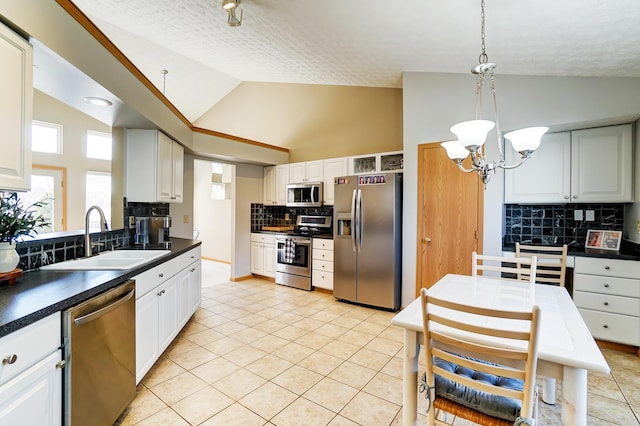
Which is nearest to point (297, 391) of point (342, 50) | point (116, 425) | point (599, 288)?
point (116, 425)

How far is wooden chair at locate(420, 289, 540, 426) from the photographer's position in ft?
3.53

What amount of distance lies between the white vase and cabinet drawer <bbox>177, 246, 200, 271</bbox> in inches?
48.8

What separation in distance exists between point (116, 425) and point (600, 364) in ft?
7.96

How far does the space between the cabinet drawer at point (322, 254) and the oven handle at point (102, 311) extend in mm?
2843

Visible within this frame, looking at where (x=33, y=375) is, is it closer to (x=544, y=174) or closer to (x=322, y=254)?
(x=322, y=254)

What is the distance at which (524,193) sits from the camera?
313 centimetres

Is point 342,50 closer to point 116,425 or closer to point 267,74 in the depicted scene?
point 267,74

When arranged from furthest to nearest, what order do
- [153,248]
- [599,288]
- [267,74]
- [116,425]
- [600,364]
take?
[267,74] → [153,248] → [599,288] → [116,425] → [600,364]

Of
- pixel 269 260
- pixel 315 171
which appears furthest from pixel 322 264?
pixel 315 171

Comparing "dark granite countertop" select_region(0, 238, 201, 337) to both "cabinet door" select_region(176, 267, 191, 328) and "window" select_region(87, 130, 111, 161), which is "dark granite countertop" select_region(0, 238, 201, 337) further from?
"window" select_region(87, 130, 111, 161)

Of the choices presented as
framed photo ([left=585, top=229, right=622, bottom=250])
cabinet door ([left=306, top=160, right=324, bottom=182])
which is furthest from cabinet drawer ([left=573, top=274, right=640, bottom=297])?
cabinet door ([left=306, top=160, right=324, bottom=182])

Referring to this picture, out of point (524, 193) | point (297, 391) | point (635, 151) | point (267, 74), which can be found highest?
point (267, 74)

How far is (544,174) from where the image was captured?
10.0 feet

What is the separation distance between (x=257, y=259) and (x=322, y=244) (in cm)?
148
